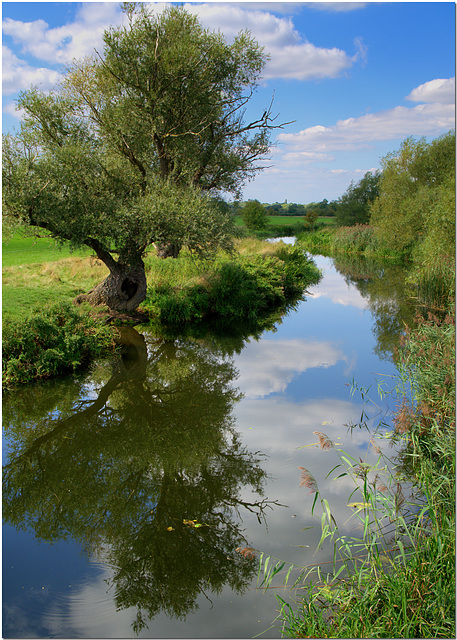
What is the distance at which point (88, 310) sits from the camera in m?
13.3

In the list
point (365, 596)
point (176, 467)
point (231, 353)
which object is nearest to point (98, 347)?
point (231, 353)

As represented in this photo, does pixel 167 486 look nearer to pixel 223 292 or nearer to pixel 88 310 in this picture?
pixel 88 310

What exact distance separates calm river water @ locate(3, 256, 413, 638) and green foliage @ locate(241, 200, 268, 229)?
4850 centimetres

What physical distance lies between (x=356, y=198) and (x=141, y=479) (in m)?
58.7

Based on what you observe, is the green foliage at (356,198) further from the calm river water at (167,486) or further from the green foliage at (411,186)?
the calm river water at (167,486)

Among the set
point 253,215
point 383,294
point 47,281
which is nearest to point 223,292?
point 47,281

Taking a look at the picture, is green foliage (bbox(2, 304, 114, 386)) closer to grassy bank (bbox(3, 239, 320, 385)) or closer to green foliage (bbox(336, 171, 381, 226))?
grassy bank (bbox(3, 239, 320, 385))

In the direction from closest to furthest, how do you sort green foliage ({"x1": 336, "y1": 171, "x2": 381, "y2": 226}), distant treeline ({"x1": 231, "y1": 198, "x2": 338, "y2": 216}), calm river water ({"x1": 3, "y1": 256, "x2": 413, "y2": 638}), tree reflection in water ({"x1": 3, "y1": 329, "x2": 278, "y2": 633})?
calm river water ({"x1": 3, "y1": 256, "x2": 413, "y2": 638}) → tree reflection in water ({"x1": 3, "y1": 329, "x2": 278, "y2": 633}) → green foliage ({"x1": 336, "y1": 171, "x2": 381, "y2": 226}) → distant treeline ({"x1": 231, "y1": 198, "x2": 338, "y2": 216})

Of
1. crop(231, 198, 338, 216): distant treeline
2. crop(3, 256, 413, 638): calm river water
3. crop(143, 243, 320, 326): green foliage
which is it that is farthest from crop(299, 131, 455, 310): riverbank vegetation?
crop(231, 198, 338, 216): distant treeline

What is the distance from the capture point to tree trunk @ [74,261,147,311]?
49.0ft

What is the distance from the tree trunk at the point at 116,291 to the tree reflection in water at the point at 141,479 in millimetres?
4829

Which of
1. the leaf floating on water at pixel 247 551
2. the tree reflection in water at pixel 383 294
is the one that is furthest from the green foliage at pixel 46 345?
the tree reflection in water at pixel 383 294

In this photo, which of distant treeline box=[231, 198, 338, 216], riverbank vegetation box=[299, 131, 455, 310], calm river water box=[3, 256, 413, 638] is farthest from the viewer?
distant treeline box=[231, 198, 338, 216]

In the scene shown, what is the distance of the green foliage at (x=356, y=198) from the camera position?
56.7 m
